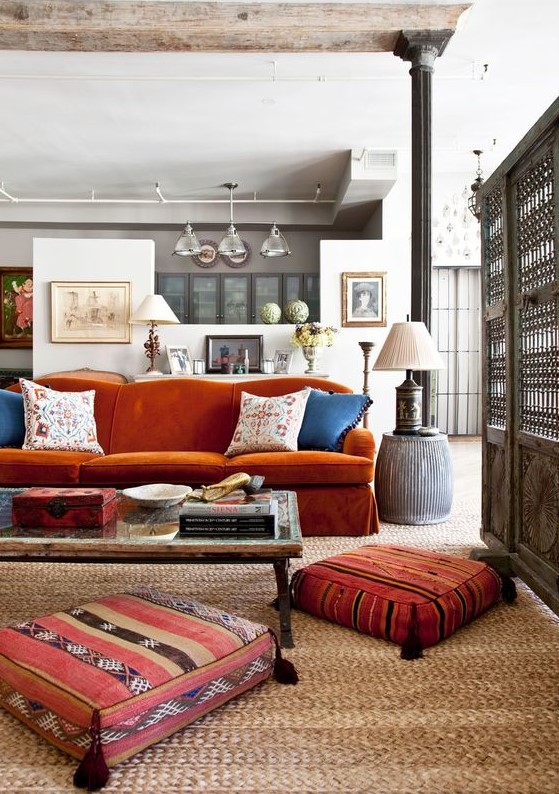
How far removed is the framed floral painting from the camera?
31.9 ft

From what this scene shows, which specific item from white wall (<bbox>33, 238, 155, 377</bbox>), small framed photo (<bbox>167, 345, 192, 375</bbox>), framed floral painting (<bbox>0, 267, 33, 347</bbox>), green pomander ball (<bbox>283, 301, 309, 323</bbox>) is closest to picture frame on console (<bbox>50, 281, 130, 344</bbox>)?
white wall (<bbox>33, 238, 155, 377</bbox>)

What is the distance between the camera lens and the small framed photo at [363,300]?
7.53 metres

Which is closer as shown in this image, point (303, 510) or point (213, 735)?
point (213, 735)

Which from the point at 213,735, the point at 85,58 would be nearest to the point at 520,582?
the point at 213,735

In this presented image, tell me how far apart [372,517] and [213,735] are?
7.32 ft

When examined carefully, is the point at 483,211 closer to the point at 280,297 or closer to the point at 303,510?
the point at 303,510

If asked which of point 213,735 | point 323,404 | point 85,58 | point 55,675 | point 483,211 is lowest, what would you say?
point 213,735

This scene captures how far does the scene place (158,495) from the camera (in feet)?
8.60

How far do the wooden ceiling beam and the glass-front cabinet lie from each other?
5.40 m

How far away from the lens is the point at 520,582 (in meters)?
2.97

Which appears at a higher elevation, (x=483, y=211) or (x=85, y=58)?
(x=85, y=58)

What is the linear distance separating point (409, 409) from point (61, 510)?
2.48 metres

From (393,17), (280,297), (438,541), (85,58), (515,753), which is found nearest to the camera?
(515,753)

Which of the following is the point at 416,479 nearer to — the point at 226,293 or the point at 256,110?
the point at 256,110
